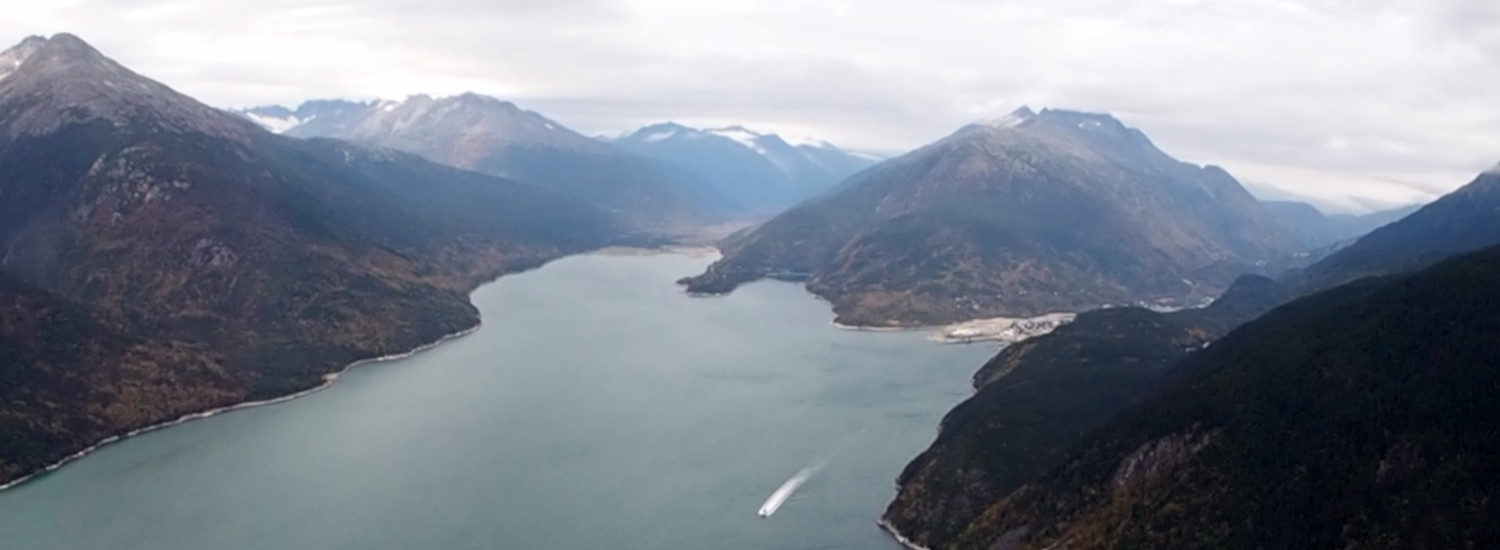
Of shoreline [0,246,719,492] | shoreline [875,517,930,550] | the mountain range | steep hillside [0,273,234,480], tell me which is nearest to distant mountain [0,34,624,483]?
steep hillside [0,273,234,480]

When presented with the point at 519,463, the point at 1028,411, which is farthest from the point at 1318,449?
the point at 519,463

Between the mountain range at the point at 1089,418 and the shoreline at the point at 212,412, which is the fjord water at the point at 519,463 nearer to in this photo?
the shoreline at the point at 212,412

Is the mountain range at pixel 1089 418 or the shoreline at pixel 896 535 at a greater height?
the mountain range at pixel 1089 418

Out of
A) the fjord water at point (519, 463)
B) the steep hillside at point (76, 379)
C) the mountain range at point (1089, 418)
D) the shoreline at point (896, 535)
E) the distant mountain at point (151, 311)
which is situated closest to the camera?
the mountain range at point (1089, 418)

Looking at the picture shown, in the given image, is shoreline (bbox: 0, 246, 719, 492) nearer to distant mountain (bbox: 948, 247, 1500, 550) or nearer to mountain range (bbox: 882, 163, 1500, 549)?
mountain range (bbox: 882, 163, 1500, 549)

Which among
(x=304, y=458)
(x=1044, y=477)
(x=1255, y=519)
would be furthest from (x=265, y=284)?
(x=1255, y=519)

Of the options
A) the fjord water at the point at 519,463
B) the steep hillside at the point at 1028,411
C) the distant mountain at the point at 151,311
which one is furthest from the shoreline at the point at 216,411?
the steep hillside at the point at 1028,411
